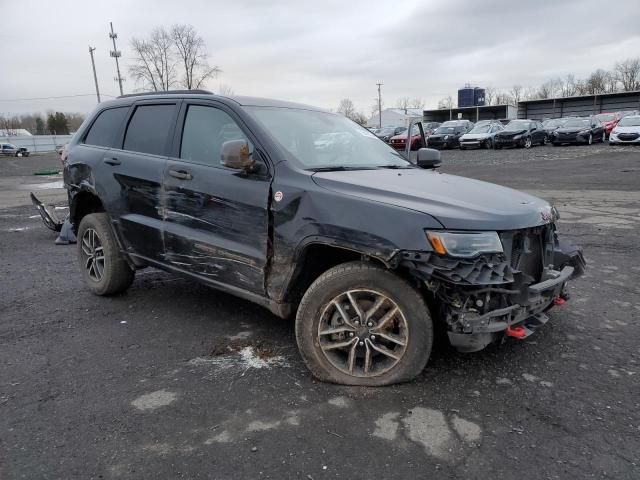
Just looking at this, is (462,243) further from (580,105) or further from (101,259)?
(580,105)

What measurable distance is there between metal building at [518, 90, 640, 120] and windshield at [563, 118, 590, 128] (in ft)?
88.9

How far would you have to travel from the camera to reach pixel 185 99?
13.5 feet

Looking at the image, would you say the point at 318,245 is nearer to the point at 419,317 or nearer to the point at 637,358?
the point at 419,317

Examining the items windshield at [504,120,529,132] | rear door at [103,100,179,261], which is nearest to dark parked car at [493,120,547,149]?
windshield at [504,120,529,132]

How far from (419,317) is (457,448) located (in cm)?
73

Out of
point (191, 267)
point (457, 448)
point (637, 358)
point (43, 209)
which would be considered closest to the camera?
point (457, 448)

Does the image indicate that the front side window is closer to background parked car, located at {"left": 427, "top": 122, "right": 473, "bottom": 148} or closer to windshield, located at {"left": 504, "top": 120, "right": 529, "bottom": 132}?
windshield, located at {"left": 504, "top": 120, "right": 529, "bottom": 132}

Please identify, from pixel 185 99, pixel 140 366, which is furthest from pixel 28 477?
pixel 185 99

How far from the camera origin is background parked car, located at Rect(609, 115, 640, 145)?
24484mm

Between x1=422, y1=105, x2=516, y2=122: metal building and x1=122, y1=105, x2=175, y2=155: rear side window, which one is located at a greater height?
x1=422, y1=105, x2=516, y2=122: metal building

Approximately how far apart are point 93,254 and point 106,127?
1250 millimetres

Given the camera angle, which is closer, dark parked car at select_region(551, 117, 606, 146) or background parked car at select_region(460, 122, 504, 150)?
dark parked car at select_region(551, 117, 606, 146)

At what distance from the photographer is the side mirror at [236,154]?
3277 millimetres

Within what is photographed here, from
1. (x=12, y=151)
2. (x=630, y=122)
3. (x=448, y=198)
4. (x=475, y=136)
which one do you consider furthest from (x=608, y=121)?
(x=12, y=151)
